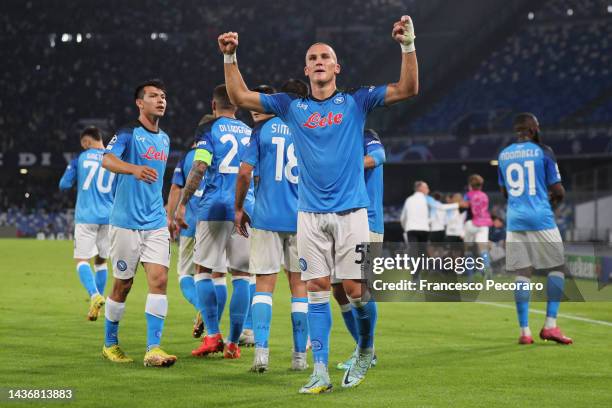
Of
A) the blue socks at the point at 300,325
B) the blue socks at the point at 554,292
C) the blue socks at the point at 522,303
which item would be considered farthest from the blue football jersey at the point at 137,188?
the blue socks at the point at 554,292

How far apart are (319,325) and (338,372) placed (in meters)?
1.14

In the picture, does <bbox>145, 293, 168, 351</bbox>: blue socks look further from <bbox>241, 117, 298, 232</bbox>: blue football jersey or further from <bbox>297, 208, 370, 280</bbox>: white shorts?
<bbox>297, 208, 370, 280</bbox>: white shorts

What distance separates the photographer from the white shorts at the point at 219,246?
745 cm

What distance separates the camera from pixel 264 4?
51156 millimetres

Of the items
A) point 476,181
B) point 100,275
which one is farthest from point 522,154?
point 476,181

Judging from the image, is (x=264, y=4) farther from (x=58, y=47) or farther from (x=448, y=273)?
(x=448, y=273)

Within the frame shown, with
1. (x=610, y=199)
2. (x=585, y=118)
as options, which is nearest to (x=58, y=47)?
(x=585, y=118)

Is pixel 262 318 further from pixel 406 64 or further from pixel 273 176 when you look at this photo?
pixel 406 64

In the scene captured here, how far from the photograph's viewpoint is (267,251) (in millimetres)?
6660

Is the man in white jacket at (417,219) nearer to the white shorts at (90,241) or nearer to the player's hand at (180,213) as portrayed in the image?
the white shorts at (90,241)

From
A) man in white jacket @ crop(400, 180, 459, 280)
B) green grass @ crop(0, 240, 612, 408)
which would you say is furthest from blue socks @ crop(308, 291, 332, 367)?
man in white jacket @ crop(400, 180, 459, 280)

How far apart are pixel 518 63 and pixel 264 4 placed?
15785 millimetres

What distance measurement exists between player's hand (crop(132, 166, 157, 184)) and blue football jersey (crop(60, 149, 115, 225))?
4765 millimetres

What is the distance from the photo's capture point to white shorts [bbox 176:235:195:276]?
29.8 ft
